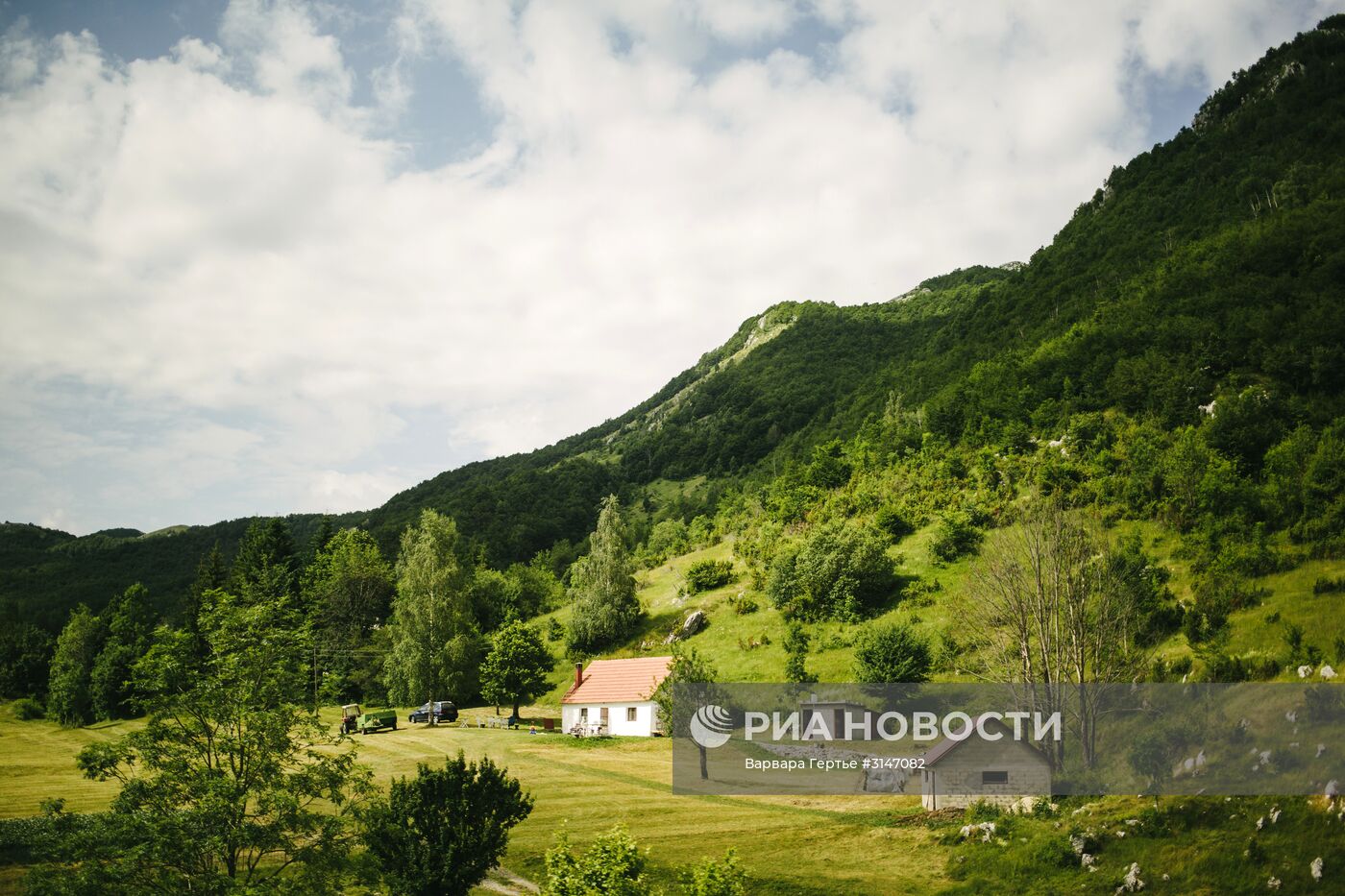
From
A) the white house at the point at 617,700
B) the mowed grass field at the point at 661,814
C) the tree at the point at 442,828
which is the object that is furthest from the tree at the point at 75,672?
the tree at the point at 442,828

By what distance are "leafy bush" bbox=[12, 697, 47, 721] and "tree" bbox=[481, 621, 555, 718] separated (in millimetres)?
60393

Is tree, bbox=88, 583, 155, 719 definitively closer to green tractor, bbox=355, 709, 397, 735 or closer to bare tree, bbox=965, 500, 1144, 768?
green tractor, bbox=355, 709, 397, 735

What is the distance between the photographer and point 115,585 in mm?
145875

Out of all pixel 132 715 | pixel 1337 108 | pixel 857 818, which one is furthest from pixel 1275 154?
pixel 132 715

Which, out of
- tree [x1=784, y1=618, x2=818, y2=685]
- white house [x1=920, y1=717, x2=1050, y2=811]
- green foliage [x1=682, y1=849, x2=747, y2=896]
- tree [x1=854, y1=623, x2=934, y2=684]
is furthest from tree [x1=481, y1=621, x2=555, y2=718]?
green foliage [x1=682, y1=849, x2=747, y2=896]

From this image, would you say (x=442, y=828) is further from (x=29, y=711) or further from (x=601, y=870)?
(x=29, y=711)

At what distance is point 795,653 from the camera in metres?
59.2

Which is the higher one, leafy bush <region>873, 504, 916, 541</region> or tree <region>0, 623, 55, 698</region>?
leafy bush <region>873, 504, 916, 541</region>

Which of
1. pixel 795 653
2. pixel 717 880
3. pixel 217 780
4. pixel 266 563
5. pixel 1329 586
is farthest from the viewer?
pixel 266 563

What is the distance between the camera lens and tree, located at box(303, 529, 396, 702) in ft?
243

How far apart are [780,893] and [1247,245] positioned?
93.3 m

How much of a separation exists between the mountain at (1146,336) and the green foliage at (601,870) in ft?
223

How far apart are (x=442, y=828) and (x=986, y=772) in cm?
2321

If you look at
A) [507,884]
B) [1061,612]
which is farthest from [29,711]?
[1061,612]
